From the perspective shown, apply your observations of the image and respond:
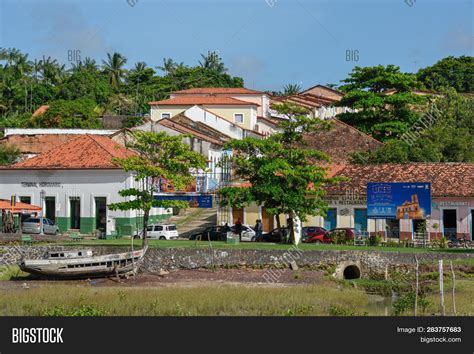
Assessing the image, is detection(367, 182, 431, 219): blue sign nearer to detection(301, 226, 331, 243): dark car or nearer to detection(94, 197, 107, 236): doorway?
detection(301, 226, 331, 243): dark car

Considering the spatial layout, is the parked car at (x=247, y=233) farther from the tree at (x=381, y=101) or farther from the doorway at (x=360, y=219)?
the tree at (x=381, y=101)

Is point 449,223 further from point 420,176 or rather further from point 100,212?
point 100,212

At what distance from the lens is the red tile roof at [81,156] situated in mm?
59344

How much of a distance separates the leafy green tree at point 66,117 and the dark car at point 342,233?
44.5 meters

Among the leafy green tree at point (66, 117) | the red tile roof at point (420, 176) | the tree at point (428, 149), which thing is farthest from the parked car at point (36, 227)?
the leafy green tree at point (66, 117)

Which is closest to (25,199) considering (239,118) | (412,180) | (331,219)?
(331,219)

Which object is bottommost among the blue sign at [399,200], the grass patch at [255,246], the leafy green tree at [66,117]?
the grass patch at [255,246]

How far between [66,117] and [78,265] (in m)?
50.3

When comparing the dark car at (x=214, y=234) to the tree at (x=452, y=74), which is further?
the tree at (x=452, y=74)

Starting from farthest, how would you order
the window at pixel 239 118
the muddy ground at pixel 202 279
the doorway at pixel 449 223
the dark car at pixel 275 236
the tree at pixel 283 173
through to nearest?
the window at pixel 239 118, the dark car at pixel 275 236, the doorway at pixel 449 223, the tree at pixel 283 173, the muddy ground at pixel 202 279

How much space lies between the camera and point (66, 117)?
9250 centimetres

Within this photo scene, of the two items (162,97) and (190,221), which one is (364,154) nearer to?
(190,221)

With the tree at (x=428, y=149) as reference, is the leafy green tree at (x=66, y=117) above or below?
above

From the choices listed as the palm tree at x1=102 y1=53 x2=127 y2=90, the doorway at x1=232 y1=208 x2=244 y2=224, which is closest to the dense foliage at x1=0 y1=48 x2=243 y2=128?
the palm tree at x1=102 y1=53 x2=127 y2=90
